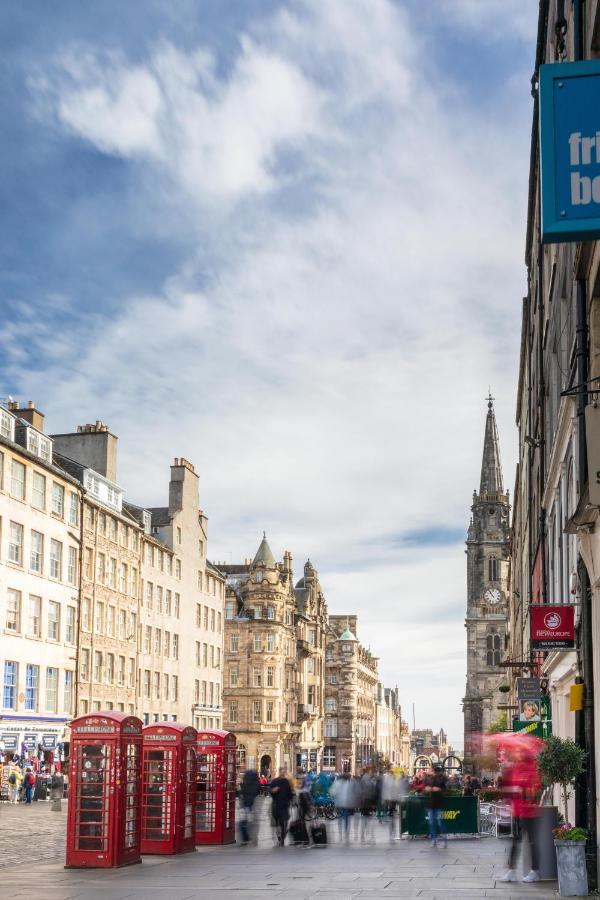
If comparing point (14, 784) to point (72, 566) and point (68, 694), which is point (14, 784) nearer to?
point (68, 694)

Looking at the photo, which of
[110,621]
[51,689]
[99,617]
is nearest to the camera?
[51,689]

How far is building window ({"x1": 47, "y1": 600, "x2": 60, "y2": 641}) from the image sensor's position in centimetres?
5431

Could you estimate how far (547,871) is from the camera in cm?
1562

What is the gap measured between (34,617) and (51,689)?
405 cm

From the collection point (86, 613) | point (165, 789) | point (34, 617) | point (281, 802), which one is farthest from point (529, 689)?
point (86, 613)

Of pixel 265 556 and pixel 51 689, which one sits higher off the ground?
pixel 265 556

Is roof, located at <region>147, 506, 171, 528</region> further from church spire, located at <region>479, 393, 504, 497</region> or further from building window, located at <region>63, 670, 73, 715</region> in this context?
church spire, located at <region>479, 393, 504, 497</region>

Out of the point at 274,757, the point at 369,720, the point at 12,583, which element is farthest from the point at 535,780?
the point at 369,720

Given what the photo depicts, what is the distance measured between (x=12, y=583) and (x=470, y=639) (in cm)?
9797

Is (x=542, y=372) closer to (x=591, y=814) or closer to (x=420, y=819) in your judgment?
(x=420, y=819)

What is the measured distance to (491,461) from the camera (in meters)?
150

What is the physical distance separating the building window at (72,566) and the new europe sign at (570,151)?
167 feet

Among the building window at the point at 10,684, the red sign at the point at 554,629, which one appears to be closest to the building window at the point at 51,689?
the building window at the point at 10,684

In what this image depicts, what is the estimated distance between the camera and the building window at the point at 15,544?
165 ft
